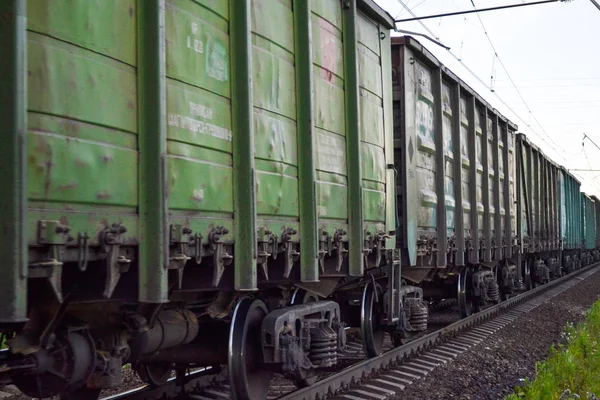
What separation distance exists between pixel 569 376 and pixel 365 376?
214 centimetres

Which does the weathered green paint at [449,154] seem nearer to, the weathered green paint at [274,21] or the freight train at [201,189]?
the freight train at [201,189]

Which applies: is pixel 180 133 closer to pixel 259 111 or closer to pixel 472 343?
pixel 259 111

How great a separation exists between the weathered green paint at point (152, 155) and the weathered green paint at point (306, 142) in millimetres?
1948

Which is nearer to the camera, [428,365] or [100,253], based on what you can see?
[100,253]

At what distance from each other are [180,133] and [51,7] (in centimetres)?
111

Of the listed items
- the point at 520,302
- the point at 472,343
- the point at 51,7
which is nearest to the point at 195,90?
the point at 51,7

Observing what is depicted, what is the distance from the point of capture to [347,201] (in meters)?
6.61

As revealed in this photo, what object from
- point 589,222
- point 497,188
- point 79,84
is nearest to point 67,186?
point 79,84

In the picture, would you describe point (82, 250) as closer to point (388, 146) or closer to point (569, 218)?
point (388, 146)

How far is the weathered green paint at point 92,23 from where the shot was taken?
3.22m

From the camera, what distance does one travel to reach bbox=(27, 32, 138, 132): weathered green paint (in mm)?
3172

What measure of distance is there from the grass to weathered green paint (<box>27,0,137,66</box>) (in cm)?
416

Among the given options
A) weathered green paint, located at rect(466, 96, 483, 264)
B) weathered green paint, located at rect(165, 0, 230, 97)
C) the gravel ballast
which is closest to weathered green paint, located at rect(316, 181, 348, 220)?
weathered green paint, located at rect(165, 0, 230, 97)

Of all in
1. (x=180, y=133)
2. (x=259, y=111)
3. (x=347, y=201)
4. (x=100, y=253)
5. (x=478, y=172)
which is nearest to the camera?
(x=100, y=253)
